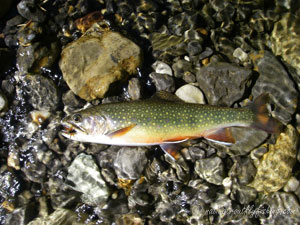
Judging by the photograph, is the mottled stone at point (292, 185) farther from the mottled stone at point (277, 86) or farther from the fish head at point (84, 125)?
the fish head at point (84, 125)

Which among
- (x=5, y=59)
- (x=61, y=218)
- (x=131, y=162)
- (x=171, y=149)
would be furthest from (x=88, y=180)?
(x=5, y=59)

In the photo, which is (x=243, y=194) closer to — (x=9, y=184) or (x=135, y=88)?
(x=135, y=88)

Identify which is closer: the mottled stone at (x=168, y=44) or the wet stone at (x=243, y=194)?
the wet stone at (x=243, y=194)

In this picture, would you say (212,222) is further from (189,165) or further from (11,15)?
(11,15)

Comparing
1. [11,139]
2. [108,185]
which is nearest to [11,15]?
[11,139]

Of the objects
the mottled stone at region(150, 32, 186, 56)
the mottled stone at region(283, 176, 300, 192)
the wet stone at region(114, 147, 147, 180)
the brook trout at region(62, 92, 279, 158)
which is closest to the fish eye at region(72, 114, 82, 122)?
the brook trout at region(62, 92, 279, 158)

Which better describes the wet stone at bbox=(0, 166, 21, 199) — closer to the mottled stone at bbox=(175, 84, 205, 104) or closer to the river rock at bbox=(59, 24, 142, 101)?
the river rock at bbox=(59, 24, 142, 101)

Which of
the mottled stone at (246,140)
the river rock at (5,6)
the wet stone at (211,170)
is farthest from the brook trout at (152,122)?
the river rock at (5,6)
